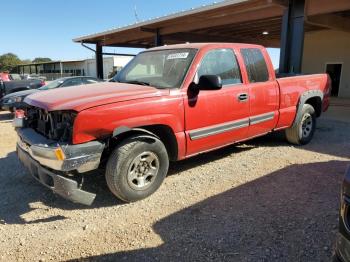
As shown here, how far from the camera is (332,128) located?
8406mm

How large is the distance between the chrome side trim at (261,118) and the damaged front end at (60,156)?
2595 millimetres

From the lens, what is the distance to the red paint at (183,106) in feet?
11.3

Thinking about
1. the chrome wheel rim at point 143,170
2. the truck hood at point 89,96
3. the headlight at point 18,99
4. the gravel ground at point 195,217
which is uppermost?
the truck hood at point 89,96

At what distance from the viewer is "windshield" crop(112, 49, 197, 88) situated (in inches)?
169

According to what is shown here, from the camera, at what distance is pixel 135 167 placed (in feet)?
12.5

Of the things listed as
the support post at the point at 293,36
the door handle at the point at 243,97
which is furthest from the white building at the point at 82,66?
the door handle at the point at 243,97

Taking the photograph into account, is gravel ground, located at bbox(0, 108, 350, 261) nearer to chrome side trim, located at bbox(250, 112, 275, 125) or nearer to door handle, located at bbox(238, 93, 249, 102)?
chrome side trim, located at bbox(250, 112, 275, 125)

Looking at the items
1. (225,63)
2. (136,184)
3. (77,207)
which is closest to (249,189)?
(136,184)

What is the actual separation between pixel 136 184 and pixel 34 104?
159 centimetres

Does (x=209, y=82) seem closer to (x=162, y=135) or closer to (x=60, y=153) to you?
(x=162, y=135)

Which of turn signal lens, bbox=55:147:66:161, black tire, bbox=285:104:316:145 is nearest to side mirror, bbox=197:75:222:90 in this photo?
turn signal lens, bbox=55:147:66:161

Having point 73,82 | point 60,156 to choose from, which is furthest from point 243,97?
point 73,82

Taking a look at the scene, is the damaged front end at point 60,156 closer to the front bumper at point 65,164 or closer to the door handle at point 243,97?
the front bumper at point 65,164

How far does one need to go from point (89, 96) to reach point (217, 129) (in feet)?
6.12
